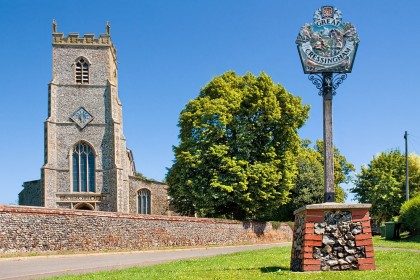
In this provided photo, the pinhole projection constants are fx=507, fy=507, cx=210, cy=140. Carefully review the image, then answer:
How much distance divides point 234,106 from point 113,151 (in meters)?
16.8

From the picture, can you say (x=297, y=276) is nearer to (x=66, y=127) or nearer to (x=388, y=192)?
(x=66, y=127)

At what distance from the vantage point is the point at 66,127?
164ft

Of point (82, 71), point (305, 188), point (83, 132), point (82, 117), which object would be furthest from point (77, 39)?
point (305, 188)

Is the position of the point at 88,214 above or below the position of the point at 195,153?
below

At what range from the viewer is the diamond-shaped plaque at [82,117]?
50094mm

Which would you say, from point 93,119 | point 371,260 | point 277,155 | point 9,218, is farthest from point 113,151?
point 371,260

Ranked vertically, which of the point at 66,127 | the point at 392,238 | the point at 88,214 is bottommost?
the point at 392,238

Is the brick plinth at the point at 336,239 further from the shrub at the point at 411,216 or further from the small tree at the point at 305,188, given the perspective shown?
the small tree at the point at 305,188

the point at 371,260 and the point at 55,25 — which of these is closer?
the point at 371,260

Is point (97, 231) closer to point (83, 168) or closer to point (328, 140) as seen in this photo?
point (328, 140)

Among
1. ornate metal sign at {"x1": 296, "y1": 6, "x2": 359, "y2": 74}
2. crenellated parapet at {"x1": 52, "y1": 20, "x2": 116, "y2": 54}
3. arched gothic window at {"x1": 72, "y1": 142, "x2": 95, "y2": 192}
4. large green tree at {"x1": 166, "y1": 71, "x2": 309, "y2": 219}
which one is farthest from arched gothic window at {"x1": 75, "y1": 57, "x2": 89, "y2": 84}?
ornate metal sign at {"x1": 296, "y1": 6, "x2": 359, "y2": 74}

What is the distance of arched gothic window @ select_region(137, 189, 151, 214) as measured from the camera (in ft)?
175

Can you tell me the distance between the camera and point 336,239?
413 inches

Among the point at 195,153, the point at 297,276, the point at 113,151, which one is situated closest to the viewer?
the point at 297,276
